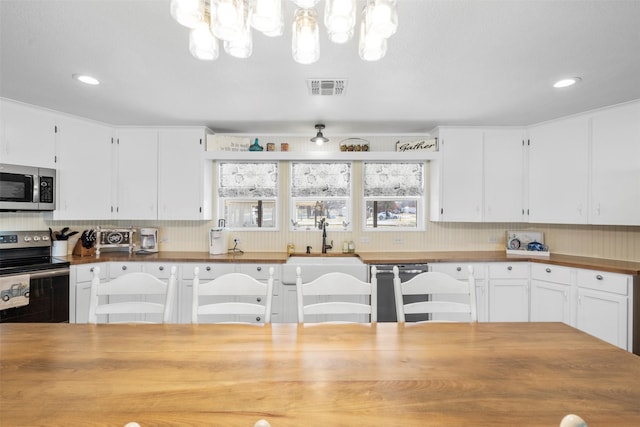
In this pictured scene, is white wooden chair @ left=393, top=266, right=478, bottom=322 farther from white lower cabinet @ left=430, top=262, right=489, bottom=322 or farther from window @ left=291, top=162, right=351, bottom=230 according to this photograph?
window @ left=291, top=162, right=351, bottom=230

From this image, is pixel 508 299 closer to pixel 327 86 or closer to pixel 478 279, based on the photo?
pixel 478 279

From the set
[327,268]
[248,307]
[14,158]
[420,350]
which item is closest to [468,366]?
[420,350]

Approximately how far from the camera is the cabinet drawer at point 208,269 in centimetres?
303

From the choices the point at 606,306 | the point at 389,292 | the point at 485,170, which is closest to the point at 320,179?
the point at 389,292

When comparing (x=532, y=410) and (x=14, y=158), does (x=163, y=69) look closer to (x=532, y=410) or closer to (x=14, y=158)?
(x=14, y=158)

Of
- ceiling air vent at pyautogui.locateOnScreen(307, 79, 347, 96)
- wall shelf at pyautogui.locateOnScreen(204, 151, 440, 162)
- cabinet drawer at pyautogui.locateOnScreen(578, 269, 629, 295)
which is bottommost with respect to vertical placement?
cabinet drawer at pyautogui.locateOnScreen(578, 269, 629, 295)

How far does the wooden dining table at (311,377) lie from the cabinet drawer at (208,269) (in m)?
1.65

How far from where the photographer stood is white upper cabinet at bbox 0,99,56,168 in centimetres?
256

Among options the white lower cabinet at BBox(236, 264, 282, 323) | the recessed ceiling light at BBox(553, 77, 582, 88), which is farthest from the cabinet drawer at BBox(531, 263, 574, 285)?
the white lower cabinet at BBox(236, 264, 282, 323)

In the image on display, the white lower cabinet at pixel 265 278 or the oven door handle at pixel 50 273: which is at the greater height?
the oven door handle at pixel 50 273

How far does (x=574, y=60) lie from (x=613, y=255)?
2315 millimetres

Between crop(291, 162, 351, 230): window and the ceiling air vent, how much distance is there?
1369mm

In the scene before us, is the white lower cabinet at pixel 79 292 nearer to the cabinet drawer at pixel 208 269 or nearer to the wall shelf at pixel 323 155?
the cabinet drawer at pixel 208 269

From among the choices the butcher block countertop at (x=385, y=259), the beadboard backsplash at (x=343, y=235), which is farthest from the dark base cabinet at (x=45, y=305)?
the beadboard backsplash at (x=343, y=235)
